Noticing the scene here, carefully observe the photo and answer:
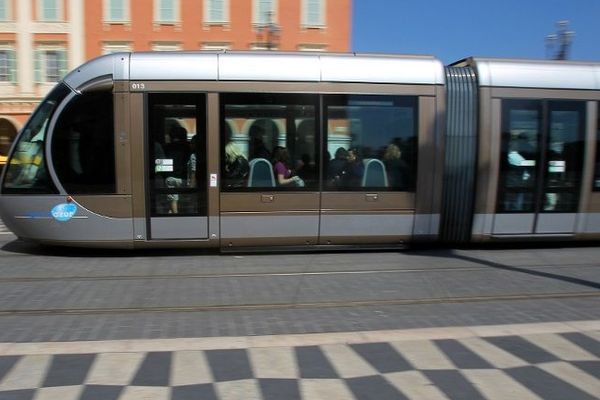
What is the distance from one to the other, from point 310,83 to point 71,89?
133 inches

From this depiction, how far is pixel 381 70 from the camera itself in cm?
894

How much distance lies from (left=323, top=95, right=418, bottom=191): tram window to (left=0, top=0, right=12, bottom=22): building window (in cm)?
3014

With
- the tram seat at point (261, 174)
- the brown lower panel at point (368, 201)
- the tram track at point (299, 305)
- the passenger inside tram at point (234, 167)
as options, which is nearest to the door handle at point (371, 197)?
the brown lower panel at point (368, 201)

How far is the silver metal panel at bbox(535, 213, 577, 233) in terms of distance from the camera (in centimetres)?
953

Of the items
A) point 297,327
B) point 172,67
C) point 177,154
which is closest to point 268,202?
point 177,154

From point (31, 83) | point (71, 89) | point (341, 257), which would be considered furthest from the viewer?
point (31, 83)

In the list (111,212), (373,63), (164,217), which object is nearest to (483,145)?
(373,63)

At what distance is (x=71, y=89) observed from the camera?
27.8ft

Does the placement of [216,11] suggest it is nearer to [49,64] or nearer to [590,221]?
[49,64]

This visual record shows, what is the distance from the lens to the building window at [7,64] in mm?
32719

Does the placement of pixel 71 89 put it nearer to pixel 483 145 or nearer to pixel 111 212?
pixel 111 212

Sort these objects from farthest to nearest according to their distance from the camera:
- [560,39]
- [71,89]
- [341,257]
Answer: [560,39], [341,257], [71,89]

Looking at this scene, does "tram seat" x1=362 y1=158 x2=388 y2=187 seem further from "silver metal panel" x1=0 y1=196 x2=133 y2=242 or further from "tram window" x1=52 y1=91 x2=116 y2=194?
"tram window" x1=52 y1=91 x2=116 y2=194

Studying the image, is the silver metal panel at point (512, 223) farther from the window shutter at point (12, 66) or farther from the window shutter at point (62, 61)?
the window shutter at point (12, 66)
